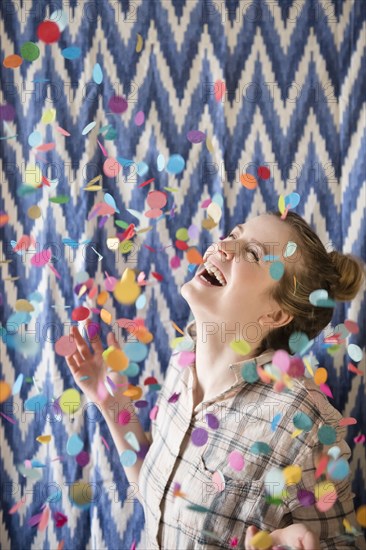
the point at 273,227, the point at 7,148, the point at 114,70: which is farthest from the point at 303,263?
the point at 7,148

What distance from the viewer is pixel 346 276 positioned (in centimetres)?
146

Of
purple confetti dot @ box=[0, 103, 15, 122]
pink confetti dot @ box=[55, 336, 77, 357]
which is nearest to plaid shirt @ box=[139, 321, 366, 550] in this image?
pink confetti dot @ box=[55, 336, 77, 357]

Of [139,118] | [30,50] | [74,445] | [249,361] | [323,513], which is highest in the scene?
[30,50]

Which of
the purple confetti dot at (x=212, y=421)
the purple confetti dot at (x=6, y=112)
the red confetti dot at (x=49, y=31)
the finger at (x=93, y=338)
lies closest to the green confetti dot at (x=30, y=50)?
the red confetti dot at (x=49, y=31)

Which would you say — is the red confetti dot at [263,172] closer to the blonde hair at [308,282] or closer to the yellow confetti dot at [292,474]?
the blonde hair at [308,282]

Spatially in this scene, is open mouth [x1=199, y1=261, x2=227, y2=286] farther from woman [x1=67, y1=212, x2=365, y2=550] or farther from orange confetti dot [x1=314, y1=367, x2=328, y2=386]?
orange confetti dot [x1=314, y1=367, x2=328, y2=386]

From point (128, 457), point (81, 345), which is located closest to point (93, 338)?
point (81, 345)

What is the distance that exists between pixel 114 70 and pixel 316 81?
20.4 inches

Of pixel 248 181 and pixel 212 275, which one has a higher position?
pixel 248 181

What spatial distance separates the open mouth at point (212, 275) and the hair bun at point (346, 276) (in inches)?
9.9

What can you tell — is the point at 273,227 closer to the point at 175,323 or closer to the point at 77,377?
the point at 175,323

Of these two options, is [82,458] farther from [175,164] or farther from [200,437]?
[175,164]

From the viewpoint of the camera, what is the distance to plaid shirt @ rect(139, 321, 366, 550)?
1356mm

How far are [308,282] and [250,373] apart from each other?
0.23 meters
